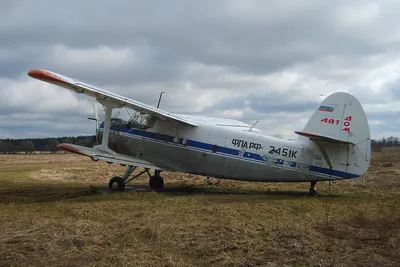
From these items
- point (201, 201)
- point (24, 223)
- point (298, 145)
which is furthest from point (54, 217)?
point (298, 145)

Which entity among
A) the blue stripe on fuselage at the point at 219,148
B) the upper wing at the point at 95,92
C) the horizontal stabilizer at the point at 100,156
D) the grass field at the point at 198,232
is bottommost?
the grass field at the point at 198,232

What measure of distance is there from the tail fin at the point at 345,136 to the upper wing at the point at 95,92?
4645mm

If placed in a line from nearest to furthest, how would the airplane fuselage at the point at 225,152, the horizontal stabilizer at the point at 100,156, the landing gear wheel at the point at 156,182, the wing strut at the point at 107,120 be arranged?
the airplane fuselage at the point at 225,152
the horizontal stabilizer at the point at 100,156
the wing strut at the point at 107,120
the landing gear wheel at the point at 156,182

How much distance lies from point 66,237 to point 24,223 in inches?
68.6

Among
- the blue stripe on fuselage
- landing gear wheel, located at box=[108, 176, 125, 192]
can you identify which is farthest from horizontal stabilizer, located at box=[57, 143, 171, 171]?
the blue stripe on fuselage

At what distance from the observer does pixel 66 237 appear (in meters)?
6.40

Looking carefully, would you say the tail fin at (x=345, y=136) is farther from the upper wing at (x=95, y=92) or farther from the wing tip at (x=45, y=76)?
the wing tip at (x=45, y=76)

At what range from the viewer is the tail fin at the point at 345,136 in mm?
13188

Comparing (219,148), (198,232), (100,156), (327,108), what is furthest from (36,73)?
(327,108)

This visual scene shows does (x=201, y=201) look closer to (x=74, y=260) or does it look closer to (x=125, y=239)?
(x=125, y=239)

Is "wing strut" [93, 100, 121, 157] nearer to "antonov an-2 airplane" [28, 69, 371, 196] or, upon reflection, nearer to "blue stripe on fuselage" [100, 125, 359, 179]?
"antonov an-2 airplane" [28, 69, 371, 196]

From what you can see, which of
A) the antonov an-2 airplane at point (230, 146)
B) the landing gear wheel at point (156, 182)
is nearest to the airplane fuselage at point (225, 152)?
the antonov an-2 airplane at point (230, 146)

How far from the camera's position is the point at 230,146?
14.5 m

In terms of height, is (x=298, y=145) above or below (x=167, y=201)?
above
